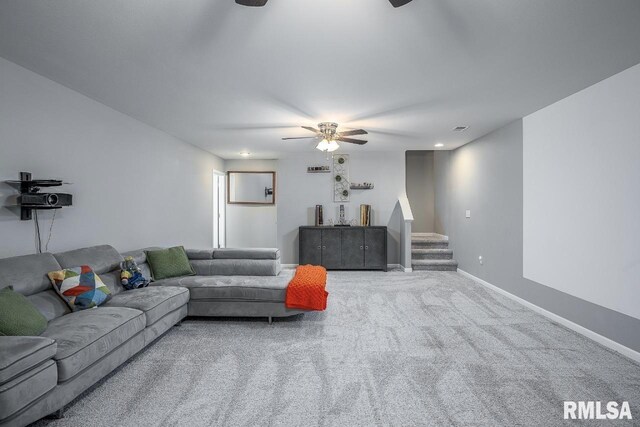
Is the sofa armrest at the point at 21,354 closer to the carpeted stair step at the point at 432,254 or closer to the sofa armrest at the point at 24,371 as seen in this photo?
the sofa armrest at the point at 24,371

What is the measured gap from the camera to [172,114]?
158 inches

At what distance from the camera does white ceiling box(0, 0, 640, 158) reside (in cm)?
195

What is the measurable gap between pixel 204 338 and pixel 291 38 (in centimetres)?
275

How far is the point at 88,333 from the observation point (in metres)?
2.07

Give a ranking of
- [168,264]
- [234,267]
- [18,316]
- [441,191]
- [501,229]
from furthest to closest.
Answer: [441,191], [501,229], [234,267], [168,264], [18,316]

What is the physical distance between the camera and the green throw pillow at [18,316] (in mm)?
1907

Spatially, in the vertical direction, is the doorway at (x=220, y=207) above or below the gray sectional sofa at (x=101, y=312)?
above

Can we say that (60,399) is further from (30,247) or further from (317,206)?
(317,206)

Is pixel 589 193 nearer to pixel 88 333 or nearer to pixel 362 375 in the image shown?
pixel 362 375

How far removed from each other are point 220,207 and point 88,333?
5514mm

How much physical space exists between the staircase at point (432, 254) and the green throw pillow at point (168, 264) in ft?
14.3

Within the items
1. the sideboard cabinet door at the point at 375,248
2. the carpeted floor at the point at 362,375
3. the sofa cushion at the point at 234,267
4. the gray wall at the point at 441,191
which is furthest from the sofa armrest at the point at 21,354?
the gray wall at the point at 441,191

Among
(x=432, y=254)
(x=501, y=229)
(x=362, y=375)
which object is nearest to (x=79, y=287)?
(x=362, y=375)

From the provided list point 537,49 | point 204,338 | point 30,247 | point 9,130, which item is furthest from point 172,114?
point 537,49
